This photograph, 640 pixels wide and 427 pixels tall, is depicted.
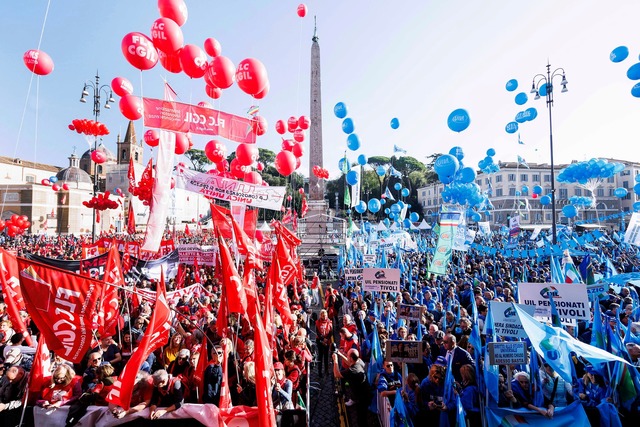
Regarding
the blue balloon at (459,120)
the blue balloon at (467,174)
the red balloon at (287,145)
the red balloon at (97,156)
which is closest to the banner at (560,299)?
the blue balloon at (459,120)

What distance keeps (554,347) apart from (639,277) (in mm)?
6327

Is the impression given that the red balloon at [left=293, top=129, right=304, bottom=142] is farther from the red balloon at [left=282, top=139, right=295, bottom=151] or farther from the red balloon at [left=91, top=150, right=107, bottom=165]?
the red balloon at [left=91, top=150, right=107, bottom=165]

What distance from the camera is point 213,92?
37.3ft

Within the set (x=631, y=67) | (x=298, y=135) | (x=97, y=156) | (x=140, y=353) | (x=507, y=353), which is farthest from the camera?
(x=298, y=135)

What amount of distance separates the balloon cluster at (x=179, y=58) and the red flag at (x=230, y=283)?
4514mm

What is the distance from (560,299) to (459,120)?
→ 821cm

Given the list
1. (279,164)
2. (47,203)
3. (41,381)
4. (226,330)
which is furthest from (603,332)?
(47,203)

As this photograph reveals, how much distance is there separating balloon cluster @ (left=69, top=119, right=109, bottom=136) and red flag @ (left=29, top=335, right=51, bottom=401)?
12.7 meters

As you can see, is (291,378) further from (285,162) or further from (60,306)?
(285,162)

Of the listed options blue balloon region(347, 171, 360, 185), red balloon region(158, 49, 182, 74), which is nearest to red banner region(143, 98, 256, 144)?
red balloon region(158, 49, 182, 74)

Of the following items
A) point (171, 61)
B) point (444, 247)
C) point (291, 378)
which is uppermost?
point (171, 61)

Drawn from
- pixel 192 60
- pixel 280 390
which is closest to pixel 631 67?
pixel 192 60

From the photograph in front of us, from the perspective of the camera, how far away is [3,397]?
4.52m

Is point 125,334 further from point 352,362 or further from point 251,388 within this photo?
point 352,362
